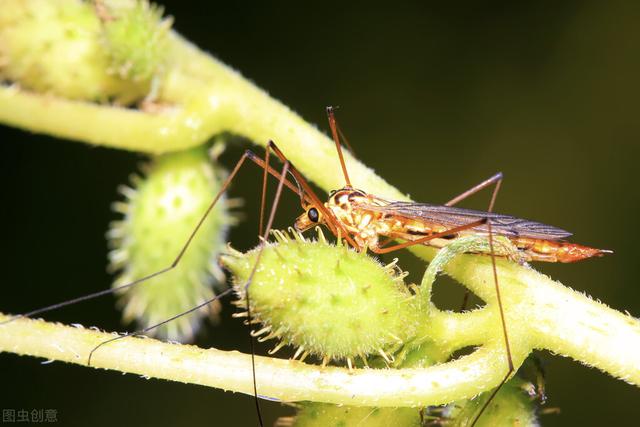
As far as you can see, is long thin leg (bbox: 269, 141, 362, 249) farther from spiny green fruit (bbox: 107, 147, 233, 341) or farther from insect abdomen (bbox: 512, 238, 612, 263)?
insect abdomen (bbox: 512, 238, 612, 263)

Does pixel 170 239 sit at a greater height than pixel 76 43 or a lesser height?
lesser

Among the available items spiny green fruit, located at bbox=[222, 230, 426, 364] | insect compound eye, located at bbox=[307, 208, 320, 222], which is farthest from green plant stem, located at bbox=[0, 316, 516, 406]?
insect compound eye, located at bbox=[307, 208, 320, 222]

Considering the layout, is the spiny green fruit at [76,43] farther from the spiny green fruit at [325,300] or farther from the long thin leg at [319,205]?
the spiny green fruit at [325,300]

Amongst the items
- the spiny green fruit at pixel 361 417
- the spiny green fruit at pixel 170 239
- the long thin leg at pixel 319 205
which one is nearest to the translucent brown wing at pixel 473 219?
the long thin leg at pixel 319 205

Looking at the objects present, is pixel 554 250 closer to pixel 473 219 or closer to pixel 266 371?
pixel 473 219

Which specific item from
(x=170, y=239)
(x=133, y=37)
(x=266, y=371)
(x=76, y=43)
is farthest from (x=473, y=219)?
(x=76, y=43)
